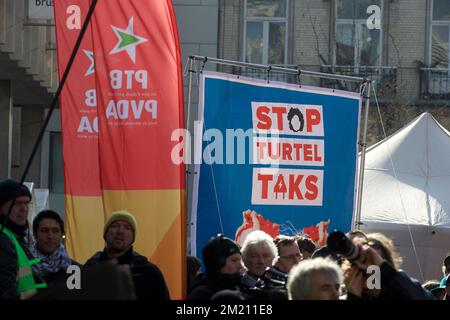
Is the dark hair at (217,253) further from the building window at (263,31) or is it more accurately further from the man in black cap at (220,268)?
the building window at (263,31)

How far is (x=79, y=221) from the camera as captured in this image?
9.70 m

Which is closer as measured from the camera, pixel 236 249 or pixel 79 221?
pixel 236 249

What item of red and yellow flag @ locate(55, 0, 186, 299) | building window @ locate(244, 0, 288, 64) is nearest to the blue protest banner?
red and yellow flag @ locate(55, 0, 186, 299)

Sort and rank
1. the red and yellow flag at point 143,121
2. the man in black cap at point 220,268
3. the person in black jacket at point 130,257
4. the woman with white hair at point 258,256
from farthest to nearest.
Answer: the red and yellow flag at point 143,121, the woman with white hair at point 258,256, the person in black jacket at point 130,257, the man in black cap at point 220,268

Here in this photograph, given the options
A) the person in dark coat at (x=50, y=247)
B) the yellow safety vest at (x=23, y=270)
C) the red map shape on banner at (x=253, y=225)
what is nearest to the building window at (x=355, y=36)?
the red map shape on banner at (x=253, y=225)

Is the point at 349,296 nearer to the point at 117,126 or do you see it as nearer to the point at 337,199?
the point at 117,126

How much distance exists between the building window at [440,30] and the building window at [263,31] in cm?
382

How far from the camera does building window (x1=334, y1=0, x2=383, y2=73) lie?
3170 cm

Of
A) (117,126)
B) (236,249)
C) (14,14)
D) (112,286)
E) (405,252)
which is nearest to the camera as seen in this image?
(112,286)

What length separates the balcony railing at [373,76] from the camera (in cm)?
3097

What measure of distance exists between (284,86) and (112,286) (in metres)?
8.30

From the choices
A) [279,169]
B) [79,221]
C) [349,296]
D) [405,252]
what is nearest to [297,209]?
[279,169]

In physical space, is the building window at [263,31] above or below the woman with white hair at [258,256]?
above

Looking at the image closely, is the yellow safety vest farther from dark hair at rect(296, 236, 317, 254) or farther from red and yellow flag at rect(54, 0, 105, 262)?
dark hair at rect(296, 236, 317, 254)
